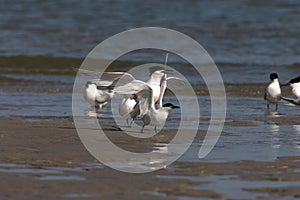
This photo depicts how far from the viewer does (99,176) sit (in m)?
6.48

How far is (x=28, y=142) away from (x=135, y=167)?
159 cm

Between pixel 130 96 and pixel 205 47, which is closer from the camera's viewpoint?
pixel 130 96

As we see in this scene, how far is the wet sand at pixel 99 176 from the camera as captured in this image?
19.4 feet

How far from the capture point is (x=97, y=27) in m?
23.2

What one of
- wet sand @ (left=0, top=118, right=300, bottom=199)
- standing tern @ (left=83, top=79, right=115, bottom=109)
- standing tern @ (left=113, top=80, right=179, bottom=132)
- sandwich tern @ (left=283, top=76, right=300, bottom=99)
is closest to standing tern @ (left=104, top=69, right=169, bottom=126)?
standing tern @ (left=113, top=80, right=179, bottom=132)

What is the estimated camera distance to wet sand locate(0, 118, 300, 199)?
233 inches

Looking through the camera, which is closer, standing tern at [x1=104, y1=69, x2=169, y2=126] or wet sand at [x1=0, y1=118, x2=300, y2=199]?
wet sand at [x1=0, y1=118, x2=300, y2=199]

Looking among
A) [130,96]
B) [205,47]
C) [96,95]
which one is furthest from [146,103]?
[205,47]

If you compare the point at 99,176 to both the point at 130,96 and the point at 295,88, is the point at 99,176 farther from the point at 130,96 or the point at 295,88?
the point at 295,88

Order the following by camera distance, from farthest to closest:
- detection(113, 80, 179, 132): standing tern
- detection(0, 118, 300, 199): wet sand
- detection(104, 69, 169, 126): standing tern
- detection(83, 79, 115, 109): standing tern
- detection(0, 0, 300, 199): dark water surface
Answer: detection(83, 79, 115, 109): standing tern → detection(104, 69, 169, 126): standing tern → detection(113, 80, 179, 132): standing tern → detection(0, 0, 300, 199): dark water surface → detection(0, 118, 300, 199): wet sand

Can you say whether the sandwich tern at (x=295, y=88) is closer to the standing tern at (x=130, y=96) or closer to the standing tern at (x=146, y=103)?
the standing tern at (x=130, y=96)

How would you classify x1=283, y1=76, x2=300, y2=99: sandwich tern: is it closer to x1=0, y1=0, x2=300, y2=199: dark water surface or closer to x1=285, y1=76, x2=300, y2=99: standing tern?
x1=285, y1=76, x2=300, y2=99: standing tern

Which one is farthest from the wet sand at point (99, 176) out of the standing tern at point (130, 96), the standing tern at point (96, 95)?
the standing tern at point (96, 95)

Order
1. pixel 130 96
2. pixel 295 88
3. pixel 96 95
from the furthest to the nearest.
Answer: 1. pixel 295 88
2. pixel 96 95
3. pixel 130 96
